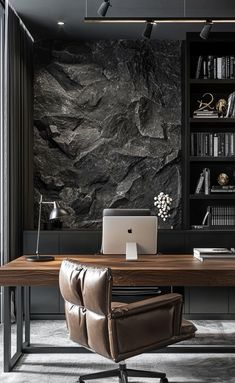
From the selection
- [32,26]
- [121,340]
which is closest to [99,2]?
[32,26]

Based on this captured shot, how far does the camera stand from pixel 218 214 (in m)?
6.12

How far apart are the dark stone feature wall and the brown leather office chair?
3043mm

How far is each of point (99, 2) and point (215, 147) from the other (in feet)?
6.09

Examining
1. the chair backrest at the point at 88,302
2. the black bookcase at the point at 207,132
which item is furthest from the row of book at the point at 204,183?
the chair backrest at the point at 88,302

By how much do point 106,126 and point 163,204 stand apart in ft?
3.42

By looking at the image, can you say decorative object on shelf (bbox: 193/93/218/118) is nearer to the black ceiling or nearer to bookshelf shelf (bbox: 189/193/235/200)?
the black ceiling

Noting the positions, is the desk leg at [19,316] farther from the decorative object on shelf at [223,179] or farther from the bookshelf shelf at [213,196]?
the decorative object on shelf at [223,179]

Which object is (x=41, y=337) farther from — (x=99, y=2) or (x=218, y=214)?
(x=99, y=2)

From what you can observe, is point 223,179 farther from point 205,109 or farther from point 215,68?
point 215,68

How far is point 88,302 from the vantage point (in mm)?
3148

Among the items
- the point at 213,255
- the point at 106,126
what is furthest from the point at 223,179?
the point at 213,255

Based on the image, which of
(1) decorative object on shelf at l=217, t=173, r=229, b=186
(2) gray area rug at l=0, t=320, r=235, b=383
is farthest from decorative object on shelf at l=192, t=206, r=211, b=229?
(2) gray area rug at l=0, t=320, r=235, b=383

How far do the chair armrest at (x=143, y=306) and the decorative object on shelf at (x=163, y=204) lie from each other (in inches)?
116

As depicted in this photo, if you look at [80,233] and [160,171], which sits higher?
[160,171]
